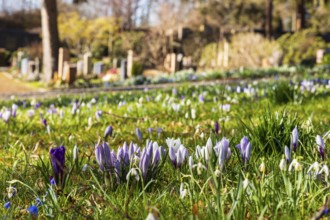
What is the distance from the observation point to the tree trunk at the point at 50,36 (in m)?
17.8

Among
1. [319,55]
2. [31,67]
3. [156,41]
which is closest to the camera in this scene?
[31,67]

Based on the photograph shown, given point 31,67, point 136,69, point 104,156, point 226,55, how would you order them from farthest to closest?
1. point 226,55
2. point 31,67
3. point 136,69
4. point 104,156

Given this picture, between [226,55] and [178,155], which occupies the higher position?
[226,55]

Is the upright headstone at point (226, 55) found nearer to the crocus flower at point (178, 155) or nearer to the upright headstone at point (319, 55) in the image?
the upright headstone at point (319, 55)

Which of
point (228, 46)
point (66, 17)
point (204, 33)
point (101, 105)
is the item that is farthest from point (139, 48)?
point (101, 105)

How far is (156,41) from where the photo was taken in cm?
2772

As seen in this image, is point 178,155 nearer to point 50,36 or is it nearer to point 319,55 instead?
point 50,36

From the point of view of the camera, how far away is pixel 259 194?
1.55 meters

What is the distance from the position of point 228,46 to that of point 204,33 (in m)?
10.4

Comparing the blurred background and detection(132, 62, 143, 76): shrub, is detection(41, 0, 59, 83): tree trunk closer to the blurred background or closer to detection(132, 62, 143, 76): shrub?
the blurred background

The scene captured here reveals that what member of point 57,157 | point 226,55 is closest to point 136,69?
point 226,55

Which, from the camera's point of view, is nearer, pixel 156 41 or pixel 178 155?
pixel 178 155

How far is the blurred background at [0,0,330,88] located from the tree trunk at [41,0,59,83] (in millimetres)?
12

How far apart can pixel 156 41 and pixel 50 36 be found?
1078cm
